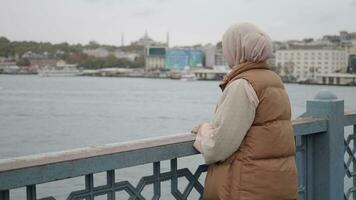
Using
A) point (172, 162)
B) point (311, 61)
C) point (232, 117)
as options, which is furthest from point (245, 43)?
point (311, 61)

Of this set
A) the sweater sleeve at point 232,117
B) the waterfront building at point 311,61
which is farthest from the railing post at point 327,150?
the waterfront building at point 311,61

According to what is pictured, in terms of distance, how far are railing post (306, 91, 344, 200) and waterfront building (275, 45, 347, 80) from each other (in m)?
137

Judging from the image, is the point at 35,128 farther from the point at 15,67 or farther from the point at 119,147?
the point at 15,67

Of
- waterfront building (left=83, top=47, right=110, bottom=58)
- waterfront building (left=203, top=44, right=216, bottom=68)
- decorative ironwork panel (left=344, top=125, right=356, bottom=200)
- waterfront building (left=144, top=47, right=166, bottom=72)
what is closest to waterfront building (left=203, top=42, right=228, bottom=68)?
waterfront building (left=203, top=44, right=216, bottom=68)

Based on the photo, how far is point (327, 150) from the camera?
3607 mm

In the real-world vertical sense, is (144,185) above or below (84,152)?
below

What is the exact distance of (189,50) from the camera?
162 metres

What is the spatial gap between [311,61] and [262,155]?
145 meters

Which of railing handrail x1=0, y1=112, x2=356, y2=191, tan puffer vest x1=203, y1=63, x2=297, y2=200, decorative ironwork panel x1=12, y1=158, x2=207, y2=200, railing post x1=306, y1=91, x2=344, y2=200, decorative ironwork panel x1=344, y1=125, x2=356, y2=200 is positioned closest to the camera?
railing handrail x1=0, y1=112, x2=356, y2=191

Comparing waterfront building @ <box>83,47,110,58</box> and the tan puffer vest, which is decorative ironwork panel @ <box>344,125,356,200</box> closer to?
the tan puffer vest

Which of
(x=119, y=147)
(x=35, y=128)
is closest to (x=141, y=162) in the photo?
(x=119, y=147)

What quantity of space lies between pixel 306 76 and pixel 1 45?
79032mm

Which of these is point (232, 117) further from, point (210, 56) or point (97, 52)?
point (210, 56)

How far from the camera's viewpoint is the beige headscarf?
244cm
